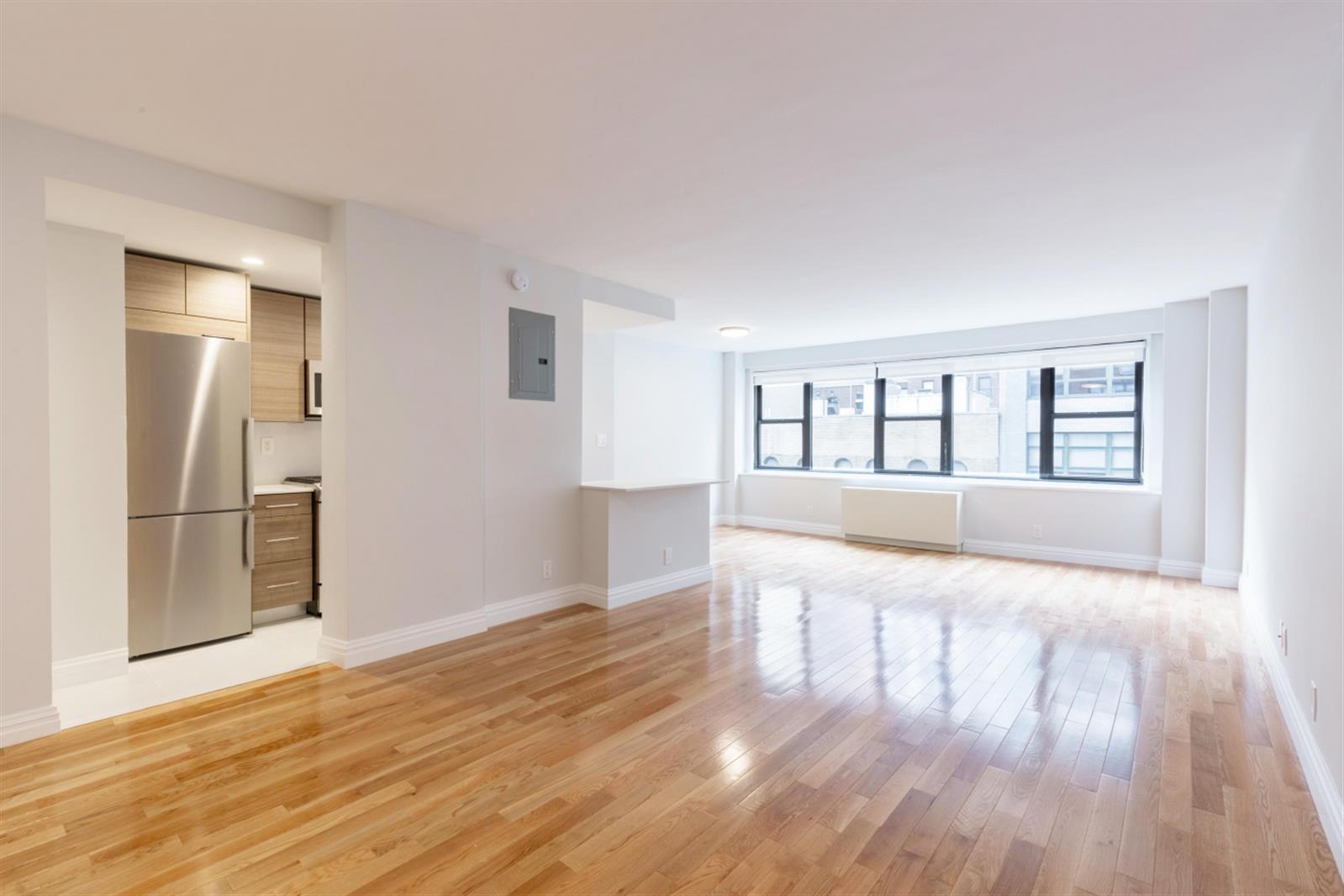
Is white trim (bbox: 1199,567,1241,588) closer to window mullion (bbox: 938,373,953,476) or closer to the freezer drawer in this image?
window mullion (bbox: 938,373,953,476)

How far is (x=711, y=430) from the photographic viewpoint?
8844 mm

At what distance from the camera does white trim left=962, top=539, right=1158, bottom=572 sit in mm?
5992

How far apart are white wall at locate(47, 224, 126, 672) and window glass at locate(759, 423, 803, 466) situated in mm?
7187

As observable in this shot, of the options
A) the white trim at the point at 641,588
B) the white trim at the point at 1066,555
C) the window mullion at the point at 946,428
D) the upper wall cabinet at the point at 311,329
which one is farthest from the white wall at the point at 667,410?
the white trim at the point at 1066,555

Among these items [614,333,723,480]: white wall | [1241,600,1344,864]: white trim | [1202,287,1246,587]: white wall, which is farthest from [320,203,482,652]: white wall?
[1202,287,1246,587]: white wall

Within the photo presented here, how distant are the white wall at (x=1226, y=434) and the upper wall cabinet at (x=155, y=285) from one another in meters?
7.48

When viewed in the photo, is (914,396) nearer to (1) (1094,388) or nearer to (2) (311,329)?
(1) (1094,388)

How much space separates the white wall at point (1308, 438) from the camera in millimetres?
2078

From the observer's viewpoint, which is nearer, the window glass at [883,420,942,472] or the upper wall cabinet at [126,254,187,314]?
the upper wall cabinet at [126,254,187,314]

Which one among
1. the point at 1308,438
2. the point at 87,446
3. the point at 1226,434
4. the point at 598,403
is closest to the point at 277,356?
the point at 87,446

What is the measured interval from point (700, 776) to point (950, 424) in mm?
6196

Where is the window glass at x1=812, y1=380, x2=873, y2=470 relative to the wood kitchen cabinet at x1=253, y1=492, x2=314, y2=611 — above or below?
above

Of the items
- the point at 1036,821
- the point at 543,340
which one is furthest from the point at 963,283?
the point at 1036,821

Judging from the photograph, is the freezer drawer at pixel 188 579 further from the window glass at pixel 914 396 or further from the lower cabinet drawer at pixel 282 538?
the window glass at pixel 914 396
